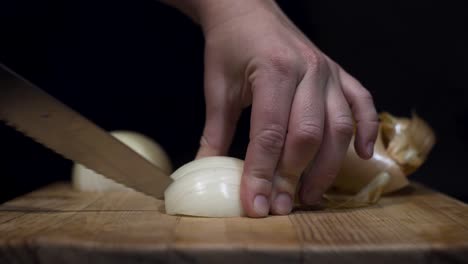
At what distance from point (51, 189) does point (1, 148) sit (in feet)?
0.83

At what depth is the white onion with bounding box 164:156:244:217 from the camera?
3.31 feet

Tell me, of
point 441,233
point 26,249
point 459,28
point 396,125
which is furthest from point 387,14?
point 26,249

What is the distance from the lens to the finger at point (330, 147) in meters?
1.07

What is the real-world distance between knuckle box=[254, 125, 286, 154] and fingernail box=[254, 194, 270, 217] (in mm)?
87

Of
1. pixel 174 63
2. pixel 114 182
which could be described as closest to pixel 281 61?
pixel 114 182

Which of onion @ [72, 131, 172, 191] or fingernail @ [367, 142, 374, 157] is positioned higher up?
fingernail @ [367, 142, 374, 157]

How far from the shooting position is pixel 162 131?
173 centimetres

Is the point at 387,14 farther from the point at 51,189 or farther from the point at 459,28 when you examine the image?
the point at 51,189

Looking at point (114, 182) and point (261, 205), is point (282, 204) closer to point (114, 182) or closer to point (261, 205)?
point (261, 205)

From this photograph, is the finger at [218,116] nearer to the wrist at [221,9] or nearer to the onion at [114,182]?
the wrist at [221,9]

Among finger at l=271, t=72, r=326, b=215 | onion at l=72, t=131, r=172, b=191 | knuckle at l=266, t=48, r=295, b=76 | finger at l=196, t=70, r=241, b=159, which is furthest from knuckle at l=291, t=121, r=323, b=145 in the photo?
onion at l=72, t=131, r=172, b=191

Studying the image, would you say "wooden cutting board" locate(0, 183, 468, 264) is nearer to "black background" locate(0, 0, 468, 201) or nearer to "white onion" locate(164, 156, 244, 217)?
"white onion" locate(164, 156, 244, 217)

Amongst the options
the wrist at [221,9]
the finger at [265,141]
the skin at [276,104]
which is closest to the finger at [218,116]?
the skin at [276,104]

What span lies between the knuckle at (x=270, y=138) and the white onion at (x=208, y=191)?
0.10 meters
